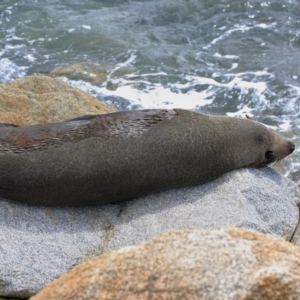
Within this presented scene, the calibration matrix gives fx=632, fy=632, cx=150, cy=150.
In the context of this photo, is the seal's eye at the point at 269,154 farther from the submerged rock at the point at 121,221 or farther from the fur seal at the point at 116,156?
the submerged rock at the point at 121,221

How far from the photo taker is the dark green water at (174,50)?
815 cm

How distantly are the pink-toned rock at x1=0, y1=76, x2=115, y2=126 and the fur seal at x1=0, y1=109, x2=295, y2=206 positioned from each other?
46cm

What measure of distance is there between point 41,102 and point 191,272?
3649mm

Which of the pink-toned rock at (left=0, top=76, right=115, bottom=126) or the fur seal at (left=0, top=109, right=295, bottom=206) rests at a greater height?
the fur seal at (left=0, top=109, right=295, bottom=206)

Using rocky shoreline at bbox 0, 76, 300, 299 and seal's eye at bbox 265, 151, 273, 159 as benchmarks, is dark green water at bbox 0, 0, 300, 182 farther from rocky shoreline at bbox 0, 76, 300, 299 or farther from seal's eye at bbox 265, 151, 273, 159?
rocky shoreline at bbox 0, 76, 300, 299

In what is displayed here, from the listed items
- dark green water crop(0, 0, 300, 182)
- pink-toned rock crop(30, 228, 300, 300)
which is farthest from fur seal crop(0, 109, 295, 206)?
pink-toned rock crop(30, 228, 300, 300)

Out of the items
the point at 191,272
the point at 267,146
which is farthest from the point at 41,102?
the point at 191,272

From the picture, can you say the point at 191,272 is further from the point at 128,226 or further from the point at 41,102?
the point at 41,102

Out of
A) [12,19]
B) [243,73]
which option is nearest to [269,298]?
[243,73]

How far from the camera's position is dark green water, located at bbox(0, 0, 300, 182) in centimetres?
815

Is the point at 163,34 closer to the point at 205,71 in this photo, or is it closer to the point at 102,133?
the point at 205,71

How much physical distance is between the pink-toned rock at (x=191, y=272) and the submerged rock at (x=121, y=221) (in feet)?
5.82

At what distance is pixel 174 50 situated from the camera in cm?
958

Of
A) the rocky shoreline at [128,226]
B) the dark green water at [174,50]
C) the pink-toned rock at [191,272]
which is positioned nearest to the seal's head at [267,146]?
the rocky shoreline at [128,226]
